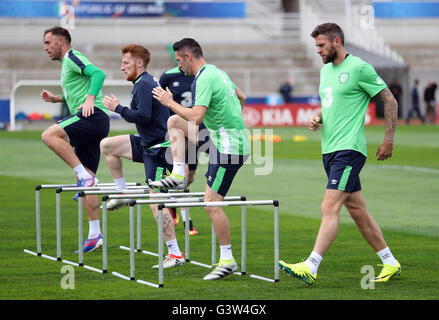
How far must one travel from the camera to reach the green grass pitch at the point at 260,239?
8.23 m

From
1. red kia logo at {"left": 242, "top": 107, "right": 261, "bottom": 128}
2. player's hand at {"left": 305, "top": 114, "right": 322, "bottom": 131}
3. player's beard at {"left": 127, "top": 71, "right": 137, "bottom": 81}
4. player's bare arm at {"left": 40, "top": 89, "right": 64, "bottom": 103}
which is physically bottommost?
red kia logo at {"left": 242, "top": 107, "right": 261, "bottom": 128}

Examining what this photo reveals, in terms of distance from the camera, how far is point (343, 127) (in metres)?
8.61

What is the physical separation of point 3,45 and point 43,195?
101 feet

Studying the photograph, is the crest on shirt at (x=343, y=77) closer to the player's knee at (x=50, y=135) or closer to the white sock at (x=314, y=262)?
the white sock at (x=314, y=262)

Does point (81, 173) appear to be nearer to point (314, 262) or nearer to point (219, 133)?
point (219, 133)

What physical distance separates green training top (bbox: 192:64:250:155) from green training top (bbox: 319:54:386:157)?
91cm

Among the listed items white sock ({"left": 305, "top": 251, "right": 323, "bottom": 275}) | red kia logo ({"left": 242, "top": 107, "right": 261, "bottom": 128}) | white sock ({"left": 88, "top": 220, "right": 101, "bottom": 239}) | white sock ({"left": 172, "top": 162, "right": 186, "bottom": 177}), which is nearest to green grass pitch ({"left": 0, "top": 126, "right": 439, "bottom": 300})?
white sock ({"left": 305, "top": 251, "right": 323, "bottom": 275})

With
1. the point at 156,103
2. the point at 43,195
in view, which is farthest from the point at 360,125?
the point at 43,195

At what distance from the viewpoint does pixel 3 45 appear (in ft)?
151

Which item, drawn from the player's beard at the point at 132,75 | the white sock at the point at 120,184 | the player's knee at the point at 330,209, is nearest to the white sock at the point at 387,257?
the player's knee at the point at 330,209

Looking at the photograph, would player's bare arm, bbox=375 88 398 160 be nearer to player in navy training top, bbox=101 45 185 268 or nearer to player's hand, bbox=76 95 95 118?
player in navy training top, bbox=101 45 185 268

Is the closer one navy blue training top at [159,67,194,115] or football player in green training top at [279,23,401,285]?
football player in green training top at [279,23,401,285]

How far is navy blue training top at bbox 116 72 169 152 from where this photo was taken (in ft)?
33.0

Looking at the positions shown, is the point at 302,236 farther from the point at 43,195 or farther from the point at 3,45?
the point at 3,45
